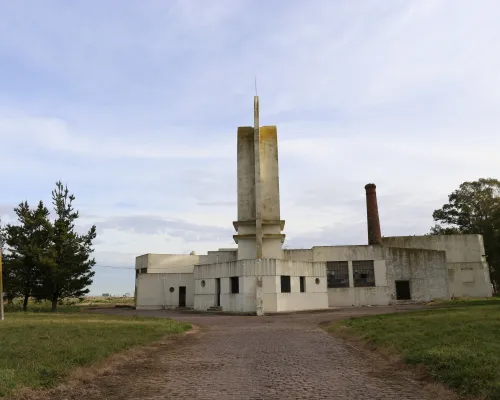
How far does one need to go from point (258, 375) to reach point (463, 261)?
2023 inches

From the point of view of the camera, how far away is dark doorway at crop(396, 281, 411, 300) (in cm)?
Result: 4547

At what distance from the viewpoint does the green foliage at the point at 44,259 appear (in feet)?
129

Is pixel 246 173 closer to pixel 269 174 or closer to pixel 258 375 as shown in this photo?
pixel 269 174

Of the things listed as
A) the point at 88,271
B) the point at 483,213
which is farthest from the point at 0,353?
the point at 483,213

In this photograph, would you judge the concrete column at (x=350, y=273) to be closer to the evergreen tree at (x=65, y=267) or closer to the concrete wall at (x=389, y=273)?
the concrete wall at (x=389, y=273)

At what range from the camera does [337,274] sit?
152ft

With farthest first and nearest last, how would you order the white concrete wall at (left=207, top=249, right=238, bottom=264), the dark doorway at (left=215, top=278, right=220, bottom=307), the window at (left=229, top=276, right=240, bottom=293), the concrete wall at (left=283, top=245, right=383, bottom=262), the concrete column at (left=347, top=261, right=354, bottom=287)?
1. the white concrete wall at (left=207, top=249, right=238, bottom=264)
2. the concrete wall at (left=283, top=245, right=383, bottom=262)
3. the concrete column at (left=347, top=261, right=354, bottom=287)
4. the dark doorway at (left=215, top=278, right=220, bottom=307)
5. the window at (left=229, top=276, right=240, bottom=293)

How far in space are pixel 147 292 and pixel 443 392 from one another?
44384mm

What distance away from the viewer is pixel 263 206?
42.6 m

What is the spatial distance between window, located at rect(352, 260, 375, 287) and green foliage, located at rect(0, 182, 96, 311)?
26.6 m

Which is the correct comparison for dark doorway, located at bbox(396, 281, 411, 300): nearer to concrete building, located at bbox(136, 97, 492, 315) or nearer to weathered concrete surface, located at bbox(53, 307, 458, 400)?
concrete building, located at bbox(136, 97, 492, 315)

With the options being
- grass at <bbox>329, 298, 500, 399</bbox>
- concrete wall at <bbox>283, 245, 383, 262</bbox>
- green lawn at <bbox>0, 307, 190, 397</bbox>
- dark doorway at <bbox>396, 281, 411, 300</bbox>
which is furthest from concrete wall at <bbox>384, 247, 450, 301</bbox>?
green lawn at <bbox>0, 307, 190, 397</bbox>

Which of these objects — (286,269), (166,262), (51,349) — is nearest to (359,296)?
(286,269)

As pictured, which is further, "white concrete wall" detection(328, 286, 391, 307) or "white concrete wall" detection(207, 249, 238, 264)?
"white concrete wall" detection(207, 249, 238, 264)
